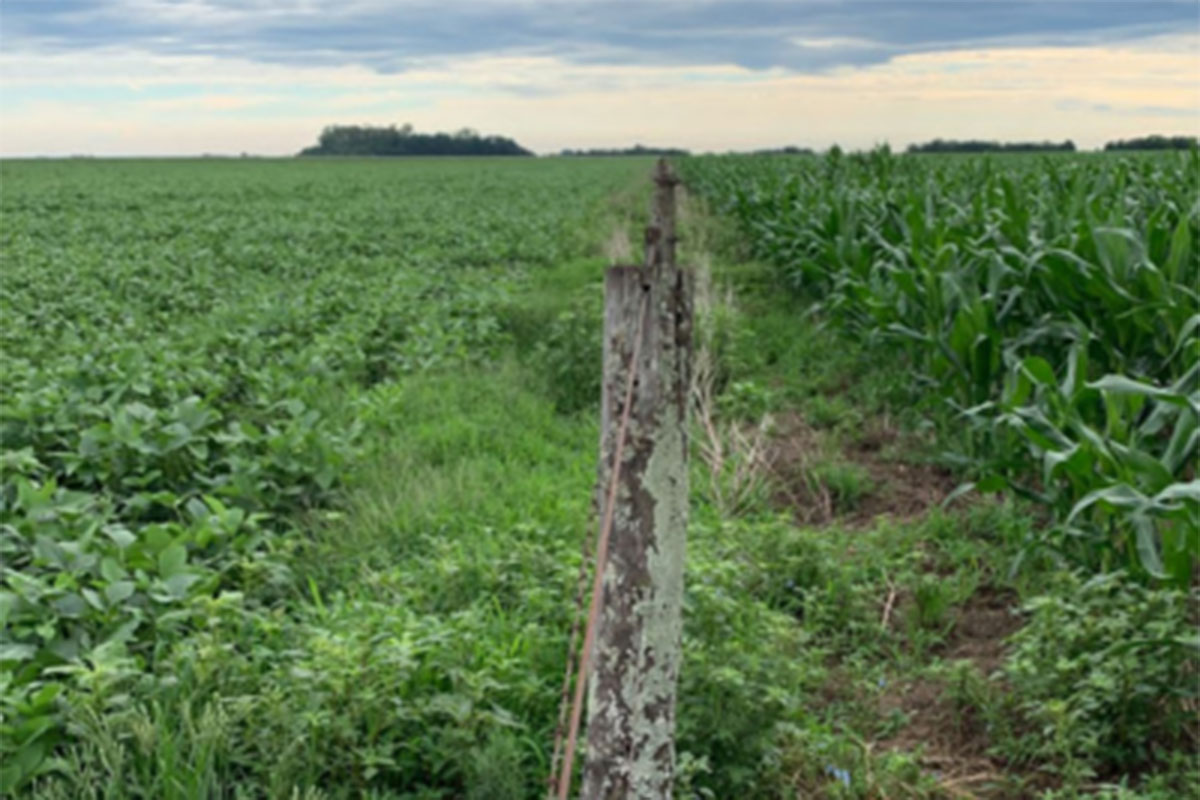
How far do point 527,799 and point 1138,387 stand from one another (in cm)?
224

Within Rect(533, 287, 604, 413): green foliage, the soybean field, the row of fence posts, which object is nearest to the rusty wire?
the row of fence posts

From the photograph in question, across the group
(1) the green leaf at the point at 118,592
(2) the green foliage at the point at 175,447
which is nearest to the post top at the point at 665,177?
(2) the green foliage at the point at 175,447

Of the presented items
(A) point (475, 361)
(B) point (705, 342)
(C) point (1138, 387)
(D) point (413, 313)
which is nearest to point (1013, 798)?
(C) point (1138, 387)

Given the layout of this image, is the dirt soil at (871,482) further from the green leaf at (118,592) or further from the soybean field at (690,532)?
the green leaf at (118,592)

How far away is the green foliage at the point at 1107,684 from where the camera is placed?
342 centimetres

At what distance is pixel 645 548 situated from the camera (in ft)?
7.52

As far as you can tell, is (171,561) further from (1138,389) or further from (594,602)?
(1138,389)

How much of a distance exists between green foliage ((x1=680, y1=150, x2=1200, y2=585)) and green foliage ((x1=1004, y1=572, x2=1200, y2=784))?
18 centimetres

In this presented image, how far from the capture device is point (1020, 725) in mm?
3725

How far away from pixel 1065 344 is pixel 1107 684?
9.75ft

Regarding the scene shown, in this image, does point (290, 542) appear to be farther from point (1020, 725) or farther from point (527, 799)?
point (1020, 725)

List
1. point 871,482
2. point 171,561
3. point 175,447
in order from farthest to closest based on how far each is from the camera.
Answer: point 871,482, point 175,447, point 171,561

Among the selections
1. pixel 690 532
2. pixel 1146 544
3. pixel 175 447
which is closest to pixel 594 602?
pixel 1146 544

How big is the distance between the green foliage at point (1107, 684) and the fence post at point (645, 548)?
1496 millimetres
